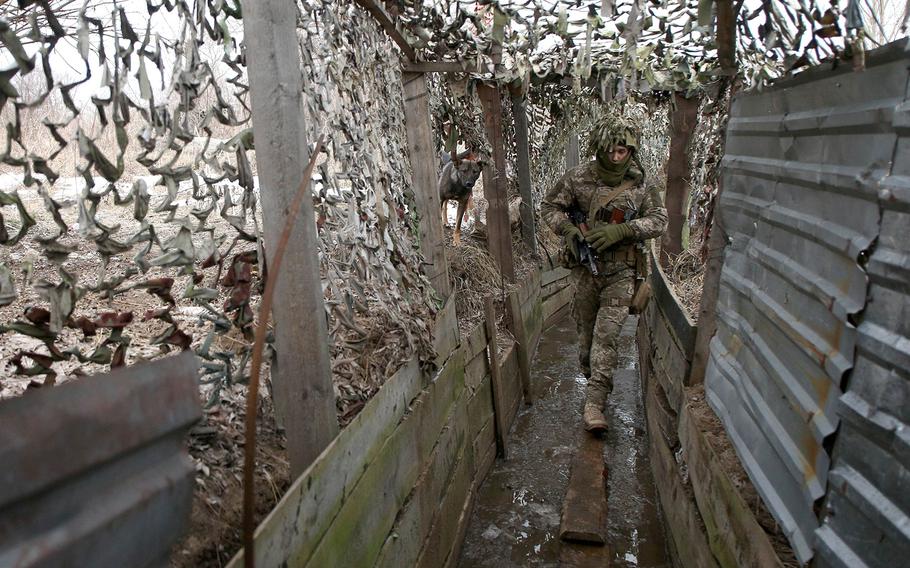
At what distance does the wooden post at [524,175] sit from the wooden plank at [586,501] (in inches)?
194

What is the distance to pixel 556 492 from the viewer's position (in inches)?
221

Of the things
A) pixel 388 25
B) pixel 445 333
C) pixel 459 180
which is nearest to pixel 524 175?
pixel 459 180

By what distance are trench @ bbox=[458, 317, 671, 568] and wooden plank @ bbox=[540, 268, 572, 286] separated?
2.50 metres

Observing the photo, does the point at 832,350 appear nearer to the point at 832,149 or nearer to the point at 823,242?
the point at 823,242

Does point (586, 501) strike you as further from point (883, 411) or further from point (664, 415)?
point (883, 411)

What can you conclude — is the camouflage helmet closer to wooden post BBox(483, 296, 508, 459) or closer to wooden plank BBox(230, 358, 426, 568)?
wooden post BBox(483, 296, 508, 459)

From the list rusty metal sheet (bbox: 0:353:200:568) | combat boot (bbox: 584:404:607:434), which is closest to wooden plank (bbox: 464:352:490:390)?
combat boot (bbox: 584:404:607:434)

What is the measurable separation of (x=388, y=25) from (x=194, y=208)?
179 centimetres

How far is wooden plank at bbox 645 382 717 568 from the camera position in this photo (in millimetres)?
3494

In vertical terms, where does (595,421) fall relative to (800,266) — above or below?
below

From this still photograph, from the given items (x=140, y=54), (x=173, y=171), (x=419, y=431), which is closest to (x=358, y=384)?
(x=419, y=431)

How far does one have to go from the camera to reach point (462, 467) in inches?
194

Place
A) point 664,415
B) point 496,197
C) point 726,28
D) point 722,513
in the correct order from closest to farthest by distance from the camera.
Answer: point 726,28, point 722,513, point 664,415, point 496,197

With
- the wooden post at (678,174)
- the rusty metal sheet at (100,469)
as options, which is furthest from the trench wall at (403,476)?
the wooden post at (678,174)
